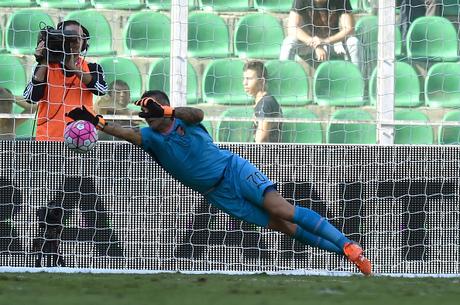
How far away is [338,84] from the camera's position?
1080cm

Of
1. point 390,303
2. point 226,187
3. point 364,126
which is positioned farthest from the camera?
point 364,126

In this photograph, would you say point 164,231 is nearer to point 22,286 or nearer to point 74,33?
point 74,33

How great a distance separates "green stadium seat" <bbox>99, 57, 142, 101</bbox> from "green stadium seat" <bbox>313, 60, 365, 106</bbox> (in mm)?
1750

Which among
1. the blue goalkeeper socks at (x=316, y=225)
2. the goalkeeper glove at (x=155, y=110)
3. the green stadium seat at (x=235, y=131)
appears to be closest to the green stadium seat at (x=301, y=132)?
the green stadium seat at (x=235, y=131)

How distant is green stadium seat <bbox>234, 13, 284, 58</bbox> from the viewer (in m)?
10.9

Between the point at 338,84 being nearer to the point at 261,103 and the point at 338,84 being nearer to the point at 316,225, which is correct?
→ the point at 261,103

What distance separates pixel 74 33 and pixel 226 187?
186cm

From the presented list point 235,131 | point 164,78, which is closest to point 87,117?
point 235,131

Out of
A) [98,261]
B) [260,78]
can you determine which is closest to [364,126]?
[260,78]

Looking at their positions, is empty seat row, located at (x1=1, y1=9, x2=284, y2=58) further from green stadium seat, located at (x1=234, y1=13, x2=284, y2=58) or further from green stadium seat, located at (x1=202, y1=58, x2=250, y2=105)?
green stadium seat, located at (x1=202, y1=58, x2=250, y2=105)

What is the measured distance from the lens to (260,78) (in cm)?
1067

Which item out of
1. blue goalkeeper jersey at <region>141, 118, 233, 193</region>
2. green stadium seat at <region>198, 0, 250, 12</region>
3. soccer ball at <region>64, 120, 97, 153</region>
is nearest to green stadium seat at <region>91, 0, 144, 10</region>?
green stadium seat at <region>198, 0, 250, 12</region>

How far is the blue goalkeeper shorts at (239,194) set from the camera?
8117mm

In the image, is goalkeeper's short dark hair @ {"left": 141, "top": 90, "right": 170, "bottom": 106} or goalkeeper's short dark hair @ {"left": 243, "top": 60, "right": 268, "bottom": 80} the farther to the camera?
goalkeeper's short dark hair @ {"left": 243, "top": 60, "right": 268, "bottom": 80}
